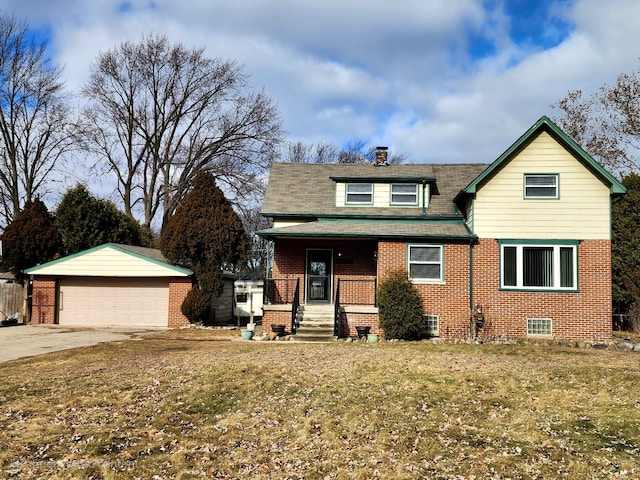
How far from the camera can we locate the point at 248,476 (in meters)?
5.61

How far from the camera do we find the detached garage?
70.4 feet

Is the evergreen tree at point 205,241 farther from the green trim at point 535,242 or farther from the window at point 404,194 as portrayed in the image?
the green trim at point 535,242

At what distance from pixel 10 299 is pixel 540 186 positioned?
70.1 ft

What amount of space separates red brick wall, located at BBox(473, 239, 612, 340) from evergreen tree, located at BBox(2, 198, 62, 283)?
61.5ft

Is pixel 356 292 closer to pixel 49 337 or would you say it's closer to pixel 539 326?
pixel 539 326

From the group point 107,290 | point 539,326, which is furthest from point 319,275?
Answer: point 107,290

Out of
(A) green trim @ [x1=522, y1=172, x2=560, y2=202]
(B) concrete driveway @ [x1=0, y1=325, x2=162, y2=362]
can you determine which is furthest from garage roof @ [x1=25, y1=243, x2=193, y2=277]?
(A) green trim @ [x1=522, y1=172, x2=560, y2=202]

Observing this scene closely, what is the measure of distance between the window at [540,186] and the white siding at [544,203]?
15 centimetres

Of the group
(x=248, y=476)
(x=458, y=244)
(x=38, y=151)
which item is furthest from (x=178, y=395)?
(x=38, y=151)

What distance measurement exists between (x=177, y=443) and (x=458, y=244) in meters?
11.9

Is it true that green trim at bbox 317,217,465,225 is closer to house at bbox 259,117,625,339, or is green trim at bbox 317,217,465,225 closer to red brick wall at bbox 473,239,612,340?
house at bbox 259,117,625,339

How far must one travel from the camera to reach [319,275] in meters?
18.4

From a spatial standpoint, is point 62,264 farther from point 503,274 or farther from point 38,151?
point 503,274

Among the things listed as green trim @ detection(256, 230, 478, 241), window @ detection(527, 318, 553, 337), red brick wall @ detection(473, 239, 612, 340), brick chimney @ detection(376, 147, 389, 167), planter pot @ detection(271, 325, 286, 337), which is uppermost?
brick chimney @ detection(376, 147, 389, 167)
